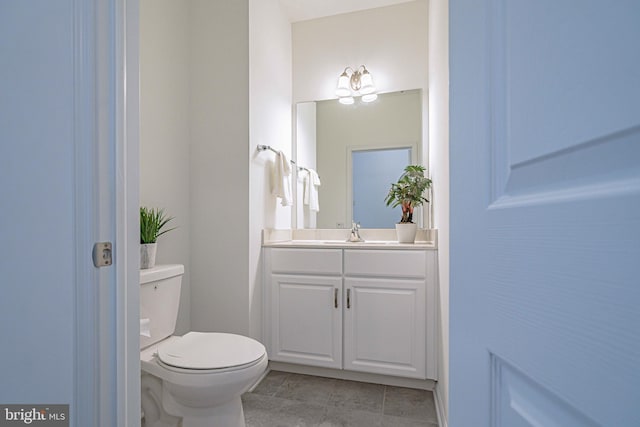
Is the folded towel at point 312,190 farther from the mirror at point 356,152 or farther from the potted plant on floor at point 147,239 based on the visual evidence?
the potted plant on floor at point 147,239

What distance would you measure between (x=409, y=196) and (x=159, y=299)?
1659 millimetres

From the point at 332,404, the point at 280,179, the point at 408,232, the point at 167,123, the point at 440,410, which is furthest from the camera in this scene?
the point at 280,179

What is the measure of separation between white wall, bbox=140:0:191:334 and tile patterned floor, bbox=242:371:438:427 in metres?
0.67

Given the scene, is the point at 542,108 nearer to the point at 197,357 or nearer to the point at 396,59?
the point at 197,357

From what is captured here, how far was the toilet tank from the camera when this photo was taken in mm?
1399

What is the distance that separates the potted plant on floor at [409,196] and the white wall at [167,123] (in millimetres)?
1448

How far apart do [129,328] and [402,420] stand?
58.8 inches

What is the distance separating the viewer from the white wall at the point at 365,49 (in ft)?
8.00

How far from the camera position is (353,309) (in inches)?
78.5

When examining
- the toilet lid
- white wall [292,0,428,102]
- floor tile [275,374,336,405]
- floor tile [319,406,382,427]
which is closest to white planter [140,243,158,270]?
the toilet lid

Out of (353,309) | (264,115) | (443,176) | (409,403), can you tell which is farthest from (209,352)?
(264,115)

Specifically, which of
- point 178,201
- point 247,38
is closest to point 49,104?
point 178,201

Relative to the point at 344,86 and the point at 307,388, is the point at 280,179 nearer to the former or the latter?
the point at 344,86

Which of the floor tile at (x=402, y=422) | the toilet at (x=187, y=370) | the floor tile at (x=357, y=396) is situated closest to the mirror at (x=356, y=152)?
the floor tile at (x=357, y=396)
